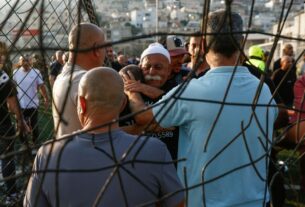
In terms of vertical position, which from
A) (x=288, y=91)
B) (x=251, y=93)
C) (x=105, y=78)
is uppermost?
(x=105, y=78)

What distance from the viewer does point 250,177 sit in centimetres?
174

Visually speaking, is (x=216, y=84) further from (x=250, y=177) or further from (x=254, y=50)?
(x=254, y=50)

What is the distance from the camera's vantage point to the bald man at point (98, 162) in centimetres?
147

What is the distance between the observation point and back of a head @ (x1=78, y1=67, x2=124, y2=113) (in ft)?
4.91

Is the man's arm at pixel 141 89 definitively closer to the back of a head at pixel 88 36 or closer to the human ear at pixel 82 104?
the back of a head at pixel 88 36

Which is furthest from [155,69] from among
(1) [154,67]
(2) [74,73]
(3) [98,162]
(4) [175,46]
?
(3) [98,162]

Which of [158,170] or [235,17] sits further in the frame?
[235,17]

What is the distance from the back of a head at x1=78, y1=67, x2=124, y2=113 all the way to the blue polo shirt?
0.71 ft

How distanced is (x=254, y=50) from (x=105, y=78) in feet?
12.2

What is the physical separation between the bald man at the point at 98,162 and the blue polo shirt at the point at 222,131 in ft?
0.66

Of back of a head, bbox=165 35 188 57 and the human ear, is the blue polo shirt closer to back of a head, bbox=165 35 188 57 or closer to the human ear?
the human ear

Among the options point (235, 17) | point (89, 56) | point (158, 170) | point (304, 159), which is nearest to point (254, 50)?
point (304, 159)

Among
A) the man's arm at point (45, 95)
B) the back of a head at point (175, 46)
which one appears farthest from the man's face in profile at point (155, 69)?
the man's arm at point (45, 95)

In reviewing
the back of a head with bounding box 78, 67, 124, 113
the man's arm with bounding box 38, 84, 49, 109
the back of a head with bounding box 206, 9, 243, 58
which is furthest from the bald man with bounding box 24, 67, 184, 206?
the man's arm with bounding box 38, 84, 49, 109
